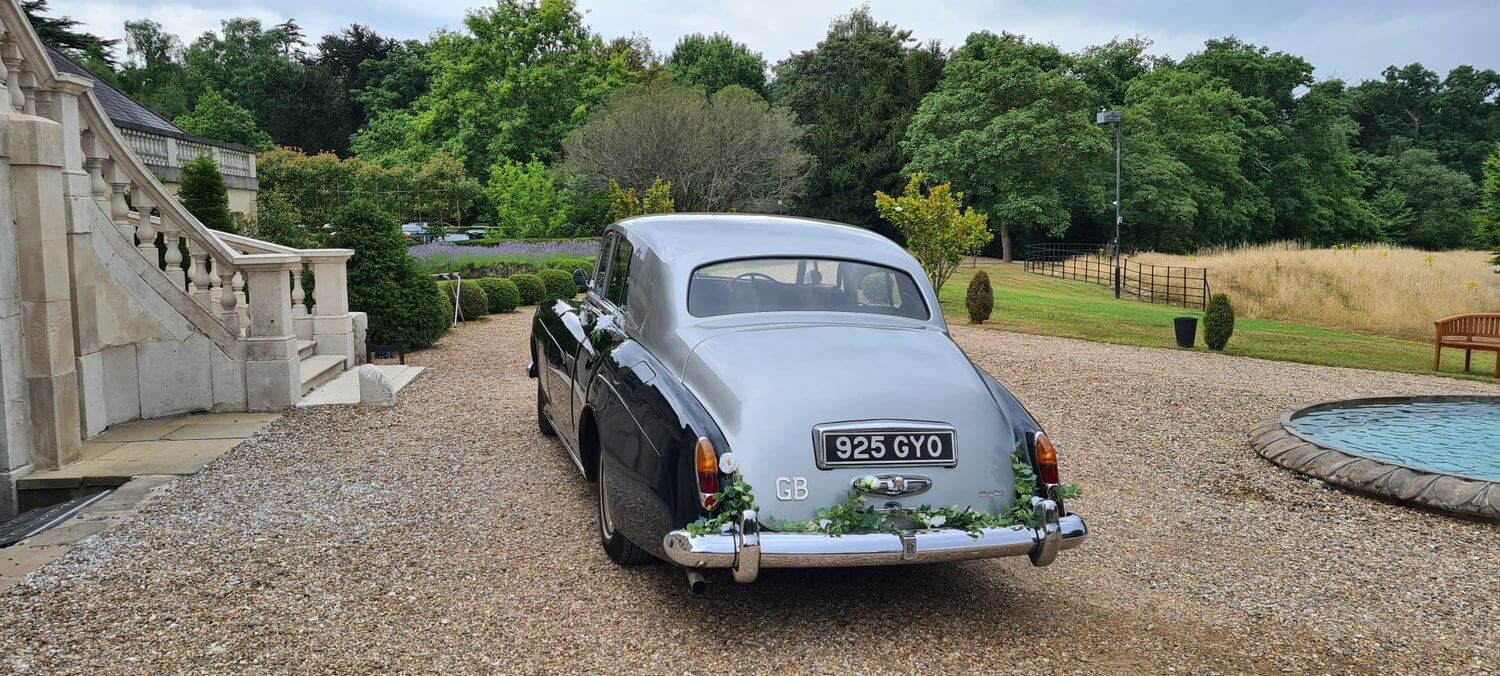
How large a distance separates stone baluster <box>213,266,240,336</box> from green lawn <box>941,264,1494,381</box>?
14645 millimetres

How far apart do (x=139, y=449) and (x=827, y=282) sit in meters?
5.48

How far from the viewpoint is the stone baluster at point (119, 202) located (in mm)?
8273

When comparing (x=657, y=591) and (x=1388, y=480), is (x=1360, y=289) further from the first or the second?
(x=657, y=591)

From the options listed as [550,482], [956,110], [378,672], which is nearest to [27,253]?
[550,482]

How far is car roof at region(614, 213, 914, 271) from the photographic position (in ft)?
18.2

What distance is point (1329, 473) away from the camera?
23.8ft

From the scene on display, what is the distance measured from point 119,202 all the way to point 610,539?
19.2ft

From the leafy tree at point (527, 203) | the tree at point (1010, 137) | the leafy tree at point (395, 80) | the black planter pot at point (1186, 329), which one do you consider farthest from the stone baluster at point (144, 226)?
the leafy tree at point (395, 80)

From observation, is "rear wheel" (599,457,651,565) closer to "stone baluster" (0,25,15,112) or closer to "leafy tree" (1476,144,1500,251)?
"stone baluster" (0,25,15,112)

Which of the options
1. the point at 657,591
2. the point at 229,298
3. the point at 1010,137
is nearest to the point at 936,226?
the point at 229,298

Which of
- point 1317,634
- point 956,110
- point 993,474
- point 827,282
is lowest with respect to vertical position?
point 1317,634

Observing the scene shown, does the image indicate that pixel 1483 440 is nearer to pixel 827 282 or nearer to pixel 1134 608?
pixel 1134 608

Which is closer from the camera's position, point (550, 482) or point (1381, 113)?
point (550, 482)

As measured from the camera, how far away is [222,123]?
199 feet
